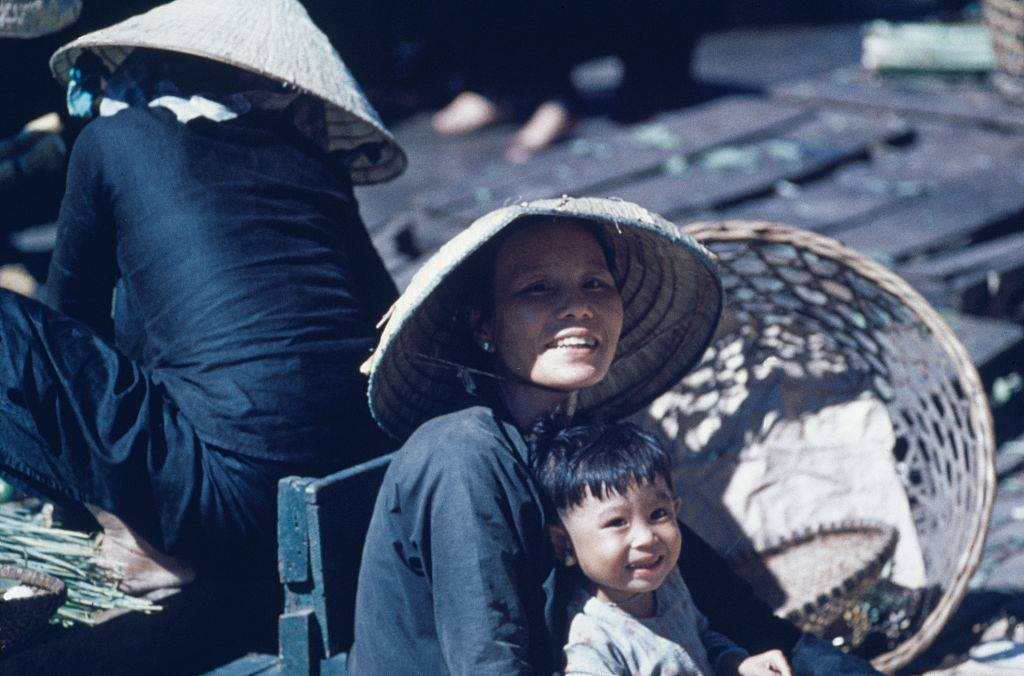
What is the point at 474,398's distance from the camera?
2.55 meters

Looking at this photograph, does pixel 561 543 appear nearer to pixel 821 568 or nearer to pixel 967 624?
pixel 821 568

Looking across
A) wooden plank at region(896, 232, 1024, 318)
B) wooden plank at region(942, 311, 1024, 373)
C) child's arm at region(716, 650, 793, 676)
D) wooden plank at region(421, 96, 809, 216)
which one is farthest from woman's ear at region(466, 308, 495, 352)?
wooden plank at region(421, 96, 809, 216)

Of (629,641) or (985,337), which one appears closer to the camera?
(629,641)

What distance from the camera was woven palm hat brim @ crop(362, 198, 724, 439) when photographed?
235 cm

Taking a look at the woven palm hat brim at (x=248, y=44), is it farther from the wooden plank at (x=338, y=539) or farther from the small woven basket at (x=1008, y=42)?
the small woven basket at (x=1008, y=42)

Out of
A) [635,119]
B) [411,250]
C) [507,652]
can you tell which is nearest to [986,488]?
[507,652]

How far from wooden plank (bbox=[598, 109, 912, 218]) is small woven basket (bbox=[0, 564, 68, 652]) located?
2.98 meters

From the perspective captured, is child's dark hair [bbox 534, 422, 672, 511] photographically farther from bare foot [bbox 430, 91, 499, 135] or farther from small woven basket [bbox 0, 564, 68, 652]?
bare foot [bbox 430, 91, 499, 135]

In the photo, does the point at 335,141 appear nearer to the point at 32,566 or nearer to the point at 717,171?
the point at 32,566

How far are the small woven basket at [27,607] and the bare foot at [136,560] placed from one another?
0.21 m

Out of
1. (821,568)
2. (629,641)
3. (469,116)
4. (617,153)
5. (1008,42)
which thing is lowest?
(821,568)

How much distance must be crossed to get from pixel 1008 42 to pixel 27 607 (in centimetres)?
551

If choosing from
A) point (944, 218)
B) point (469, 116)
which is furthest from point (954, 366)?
point (469, 116)

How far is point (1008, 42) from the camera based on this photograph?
637 centimetres
